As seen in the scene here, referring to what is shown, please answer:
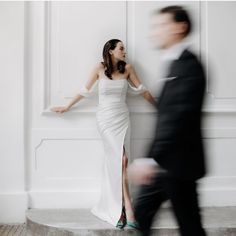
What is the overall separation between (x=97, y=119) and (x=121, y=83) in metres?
0.40

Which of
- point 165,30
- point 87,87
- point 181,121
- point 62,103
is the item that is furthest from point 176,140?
point 62,103

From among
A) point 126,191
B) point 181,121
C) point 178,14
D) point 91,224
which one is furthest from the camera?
point 126,191

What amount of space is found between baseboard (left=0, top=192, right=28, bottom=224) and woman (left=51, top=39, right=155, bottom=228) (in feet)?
2.42

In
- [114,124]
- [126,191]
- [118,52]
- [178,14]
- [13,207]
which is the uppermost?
[178,14]

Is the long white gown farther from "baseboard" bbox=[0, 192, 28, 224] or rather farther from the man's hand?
the man's hand

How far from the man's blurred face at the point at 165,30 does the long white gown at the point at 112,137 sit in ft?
6.26

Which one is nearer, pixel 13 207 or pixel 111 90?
pixel 111 90

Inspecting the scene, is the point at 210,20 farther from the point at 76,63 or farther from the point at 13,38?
the point at 13,38

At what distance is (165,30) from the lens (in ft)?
7.00

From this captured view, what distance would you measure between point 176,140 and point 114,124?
203 cm

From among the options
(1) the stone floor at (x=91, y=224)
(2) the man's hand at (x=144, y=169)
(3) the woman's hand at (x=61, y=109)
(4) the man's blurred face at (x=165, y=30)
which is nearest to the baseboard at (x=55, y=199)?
(1) the stone floor at (x=91, y=224)

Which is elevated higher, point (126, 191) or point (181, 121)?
point (181, 121)

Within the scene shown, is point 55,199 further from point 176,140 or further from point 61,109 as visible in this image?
point 176,140

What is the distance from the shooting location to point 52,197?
442 cm
